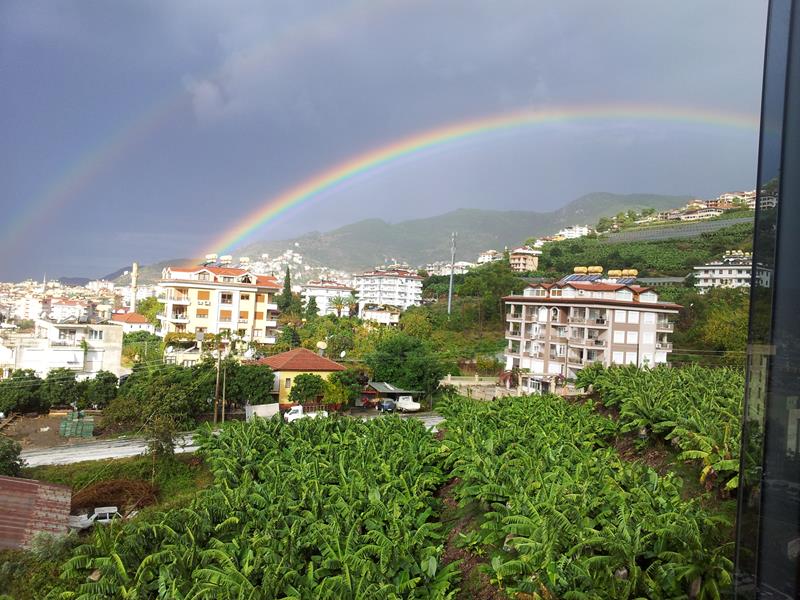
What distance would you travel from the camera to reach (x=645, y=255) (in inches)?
2036

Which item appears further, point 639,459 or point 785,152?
point 639,459

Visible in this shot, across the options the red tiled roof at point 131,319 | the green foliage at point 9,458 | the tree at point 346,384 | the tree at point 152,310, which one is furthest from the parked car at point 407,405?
the red tiled roof at point 131,319

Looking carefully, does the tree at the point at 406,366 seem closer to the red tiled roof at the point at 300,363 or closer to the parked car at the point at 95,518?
the red tiled roof at the point at 300,363

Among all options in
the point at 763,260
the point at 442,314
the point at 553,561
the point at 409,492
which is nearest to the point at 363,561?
the point at 553,561

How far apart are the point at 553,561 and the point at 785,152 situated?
4.36 m

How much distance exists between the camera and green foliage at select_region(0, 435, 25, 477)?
475 inches

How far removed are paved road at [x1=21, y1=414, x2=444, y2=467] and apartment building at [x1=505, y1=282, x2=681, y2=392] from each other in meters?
12.7

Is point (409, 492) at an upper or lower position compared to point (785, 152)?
lower

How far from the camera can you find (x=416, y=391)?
24.0 m

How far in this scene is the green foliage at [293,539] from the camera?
5422 mm

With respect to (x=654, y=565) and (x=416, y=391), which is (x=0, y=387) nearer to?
(x=416, y=391)

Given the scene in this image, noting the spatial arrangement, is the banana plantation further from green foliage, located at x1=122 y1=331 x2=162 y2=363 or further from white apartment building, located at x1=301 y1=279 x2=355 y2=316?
white apartment building, located at x1=301 y1=279 x2=355 y2=316

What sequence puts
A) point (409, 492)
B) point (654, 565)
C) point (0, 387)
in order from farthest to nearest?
point (0, 387), point (409, 492), point (654, 565)

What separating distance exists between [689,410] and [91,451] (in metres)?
14.8
